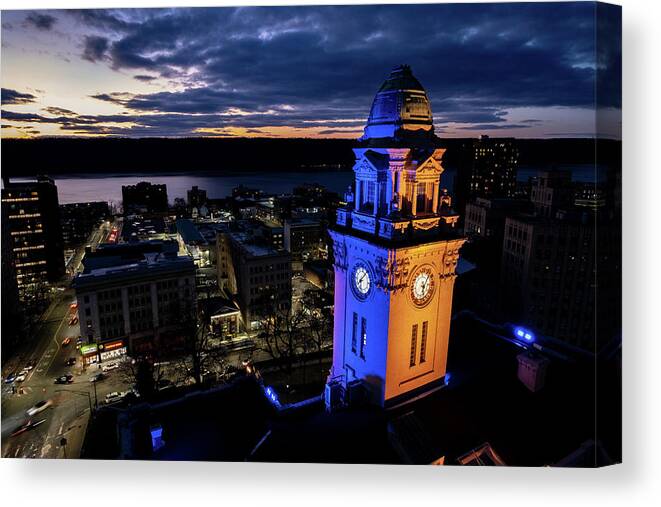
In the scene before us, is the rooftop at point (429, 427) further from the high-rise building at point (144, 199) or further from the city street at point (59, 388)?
the high-rise building at point (144, 199)

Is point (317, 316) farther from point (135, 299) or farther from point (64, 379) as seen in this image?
point (64, 379)

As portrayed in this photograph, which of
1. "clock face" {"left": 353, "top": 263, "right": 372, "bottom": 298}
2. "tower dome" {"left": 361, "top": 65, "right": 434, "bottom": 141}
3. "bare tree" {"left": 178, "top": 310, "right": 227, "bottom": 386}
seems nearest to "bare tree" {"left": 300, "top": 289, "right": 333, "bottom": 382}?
"bare tree" {"left": 178, "top": 310, "right": 227, "bottom": 386}

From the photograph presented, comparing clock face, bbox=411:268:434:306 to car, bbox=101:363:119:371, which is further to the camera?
car, bbox=101:363:119:371

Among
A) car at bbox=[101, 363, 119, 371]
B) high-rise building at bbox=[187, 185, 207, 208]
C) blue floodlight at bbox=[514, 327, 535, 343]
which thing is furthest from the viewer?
high-rise building at bbox=[187, 185, 207, 208]

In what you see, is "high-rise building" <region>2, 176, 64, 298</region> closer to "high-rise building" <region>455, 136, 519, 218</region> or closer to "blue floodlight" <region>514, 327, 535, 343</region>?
"blue floodlight" <region>514, 327, 535, 343</region>

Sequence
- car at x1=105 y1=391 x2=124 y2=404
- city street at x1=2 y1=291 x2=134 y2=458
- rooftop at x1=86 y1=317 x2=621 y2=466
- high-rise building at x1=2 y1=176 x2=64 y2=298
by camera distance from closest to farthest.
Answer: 1. rooftop at x1=86 y1=317 x2=621 y2=466
2. city street at x1=2 y1=291 x2=134 y2=458
3. high-rise building at x1=2 y1=176 x2=64 y2=298
4. car at x1=105 y1=391 x2=124 y2=404

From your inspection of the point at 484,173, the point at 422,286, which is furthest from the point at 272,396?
the point at 484,173
